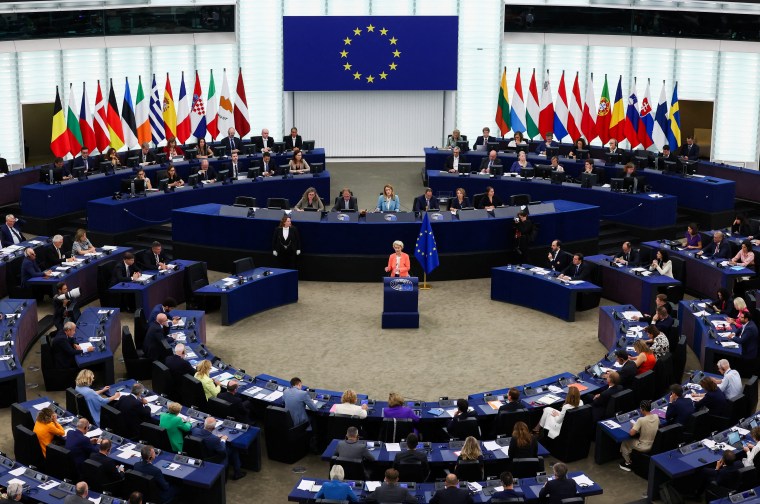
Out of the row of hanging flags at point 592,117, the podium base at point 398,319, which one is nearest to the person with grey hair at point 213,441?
the podium base at point 398,319

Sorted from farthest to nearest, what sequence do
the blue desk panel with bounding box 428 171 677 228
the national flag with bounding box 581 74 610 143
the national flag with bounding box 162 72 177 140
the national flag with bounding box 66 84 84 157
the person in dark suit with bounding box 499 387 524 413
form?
the national flag with bounding box 581 74 610 143 → the national flag with bounding box 162 72 177 140 → the national flag with bounding box 66 84 84 157 → the blue desk panel with bounding box 428 171 677 228 → the person in dark suit with bounding box 499 387 524 413

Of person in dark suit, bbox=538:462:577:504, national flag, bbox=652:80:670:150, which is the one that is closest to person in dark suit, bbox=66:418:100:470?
person in dark suit, bbox=538:462:577:504

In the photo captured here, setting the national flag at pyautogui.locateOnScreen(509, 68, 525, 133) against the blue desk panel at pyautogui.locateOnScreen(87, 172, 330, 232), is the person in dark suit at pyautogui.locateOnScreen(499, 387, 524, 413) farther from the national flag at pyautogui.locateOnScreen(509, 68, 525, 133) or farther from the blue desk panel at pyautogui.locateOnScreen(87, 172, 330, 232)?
the national flag at pyautogui.locateOnScreen(509, 68, 525, 133)

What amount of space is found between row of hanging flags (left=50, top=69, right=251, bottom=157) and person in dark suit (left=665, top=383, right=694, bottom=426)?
1974 centimetres

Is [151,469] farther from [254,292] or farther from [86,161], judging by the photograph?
[86,161]

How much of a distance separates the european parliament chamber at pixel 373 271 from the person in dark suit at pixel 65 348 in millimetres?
41

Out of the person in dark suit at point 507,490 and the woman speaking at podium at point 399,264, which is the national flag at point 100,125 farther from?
the person in dark suit at point 507,490

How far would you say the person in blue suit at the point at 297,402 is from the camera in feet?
51.9

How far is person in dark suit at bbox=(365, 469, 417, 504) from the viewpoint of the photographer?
42.7 ft

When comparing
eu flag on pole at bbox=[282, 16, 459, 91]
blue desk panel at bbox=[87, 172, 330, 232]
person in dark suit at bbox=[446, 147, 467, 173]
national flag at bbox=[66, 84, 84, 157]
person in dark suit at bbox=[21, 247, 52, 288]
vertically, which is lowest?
person in dark suit at bbox=[21, 247, 52, 288]

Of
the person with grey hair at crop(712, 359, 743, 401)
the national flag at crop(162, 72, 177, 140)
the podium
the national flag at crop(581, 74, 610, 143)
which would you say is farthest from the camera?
the national flag at crop(581, 74, 610, 143)

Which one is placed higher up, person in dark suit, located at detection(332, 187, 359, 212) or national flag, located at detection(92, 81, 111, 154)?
national flag, located at detection(92, 81, 111, 154)

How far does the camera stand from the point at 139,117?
31.1 metres

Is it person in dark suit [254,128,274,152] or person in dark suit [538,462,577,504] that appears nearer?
person in dark suit [538,462,577,504]
